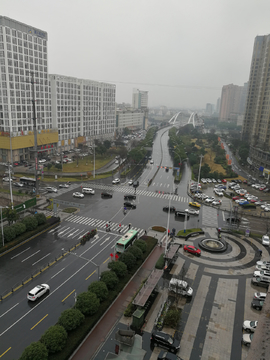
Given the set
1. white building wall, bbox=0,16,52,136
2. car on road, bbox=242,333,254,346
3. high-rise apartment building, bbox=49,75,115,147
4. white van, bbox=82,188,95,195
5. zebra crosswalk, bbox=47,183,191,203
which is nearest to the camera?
car on road, bbox=242,333,254,346

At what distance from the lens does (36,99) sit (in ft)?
229

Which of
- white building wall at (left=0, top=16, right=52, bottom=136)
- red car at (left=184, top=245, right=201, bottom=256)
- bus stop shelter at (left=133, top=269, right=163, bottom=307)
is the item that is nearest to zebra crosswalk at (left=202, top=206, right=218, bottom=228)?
red car at (left=184, top=245, right=201, bottom=256)

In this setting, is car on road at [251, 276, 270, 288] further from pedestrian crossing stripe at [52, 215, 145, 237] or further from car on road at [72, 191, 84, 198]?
car on road at [72, 191, 84, 198]

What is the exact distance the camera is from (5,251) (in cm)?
2972

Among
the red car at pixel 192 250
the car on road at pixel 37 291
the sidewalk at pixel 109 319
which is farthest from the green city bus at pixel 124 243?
the car on road at pixel 37 291

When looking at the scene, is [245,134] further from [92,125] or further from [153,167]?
[92,125]

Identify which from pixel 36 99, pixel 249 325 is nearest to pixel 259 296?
pixel 249 325

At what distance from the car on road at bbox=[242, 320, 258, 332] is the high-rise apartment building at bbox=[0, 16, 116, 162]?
41265 mm

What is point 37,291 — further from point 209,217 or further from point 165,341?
point 209,217

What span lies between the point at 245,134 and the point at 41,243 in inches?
4126

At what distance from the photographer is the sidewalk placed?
59.1 feet

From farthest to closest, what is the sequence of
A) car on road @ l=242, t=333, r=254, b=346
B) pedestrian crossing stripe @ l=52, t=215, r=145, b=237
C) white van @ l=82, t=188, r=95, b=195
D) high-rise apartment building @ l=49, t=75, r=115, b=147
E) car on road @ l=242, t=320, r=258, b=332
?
high-rise apartment building @ l=49, t=75, r=115, b=147 → white van @ l=82, t=188, r=95, b=195 → pedestrian crossing stripe @ l=52, t=215, r=145, b=237 → car on road @ l=242, t=320, r=258, b=332 → car on road @ l=242, t=333, r=254, b=346

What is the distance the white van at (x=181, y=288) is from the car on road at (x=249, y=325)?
4.96 m

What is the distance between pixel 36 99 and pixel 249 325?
68.3 m
